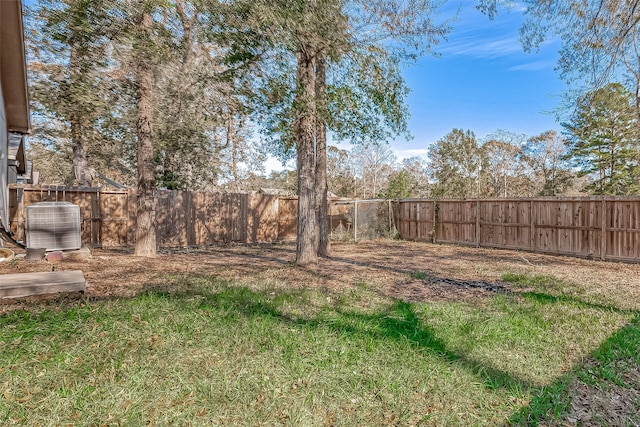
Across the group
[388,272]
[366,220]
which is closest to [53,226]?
[388,272]

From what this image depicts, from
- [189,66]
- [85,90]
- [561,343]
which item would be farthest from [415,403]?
[189,66]

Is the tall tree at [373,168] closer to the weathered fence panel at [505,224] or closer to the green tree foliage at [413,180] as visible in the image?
the green tree foliage at [413,180]

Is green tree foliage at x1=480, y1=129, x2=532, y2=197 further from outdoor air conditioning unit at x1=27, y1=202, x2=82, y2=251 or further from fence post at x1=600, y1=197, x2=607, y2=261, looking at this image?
outdoor air conditioning unit at x1=27, y1=202, x2=82, y2=251

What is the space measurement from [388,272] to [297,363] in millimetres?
4271

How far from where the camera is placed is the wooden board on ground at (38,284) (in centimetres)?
334

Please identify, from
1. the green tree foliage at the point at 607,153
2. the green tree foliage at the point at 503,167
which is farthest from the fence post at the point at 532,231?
the green tree foliage at the point at 503,167

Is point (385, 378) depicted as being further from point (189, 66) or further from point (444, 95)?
point (444, 95)

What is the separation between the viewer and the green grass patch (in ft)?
6.83

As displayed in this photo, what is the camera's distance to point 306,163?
6664 mm

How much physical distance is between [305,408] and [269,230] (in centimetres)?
1077

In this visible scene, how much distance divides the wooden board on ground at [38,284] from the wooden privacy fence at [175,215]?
6.15m

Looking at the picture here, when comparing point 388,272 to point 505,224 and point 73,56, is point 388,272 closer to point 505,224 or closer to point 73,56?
point 73,56

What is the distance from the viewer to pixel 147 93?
22.3ft

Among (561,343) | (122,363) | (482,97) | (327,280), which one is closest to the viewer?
(122,363)
